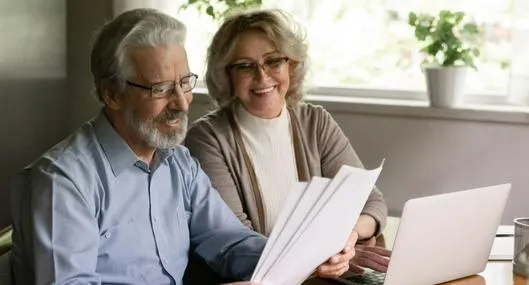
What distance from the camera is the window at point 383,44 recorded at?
3.06 m

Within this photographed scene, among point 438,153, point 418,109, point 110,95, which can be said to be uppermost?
point 110,95

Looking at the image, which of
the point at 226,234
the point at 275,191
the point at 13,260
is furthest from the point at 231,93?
the point at 13,260

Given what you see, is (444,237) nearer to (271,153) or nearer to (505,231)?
(505,231)

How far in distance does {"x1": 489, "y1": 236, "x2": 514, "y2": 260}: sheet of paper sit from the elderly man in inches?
20.8

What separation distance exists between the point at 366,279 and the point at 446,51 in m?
1.51

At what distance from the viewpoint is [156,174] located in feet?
5.56

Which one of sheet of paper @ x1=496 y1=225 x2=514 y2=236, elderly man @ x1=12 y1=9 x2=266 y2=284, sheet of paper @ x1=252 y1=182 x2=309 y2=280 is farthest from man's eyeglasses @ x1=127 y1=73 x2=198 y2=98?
sheet of paper @ x1=496 y1=225 x2=514 y2=236

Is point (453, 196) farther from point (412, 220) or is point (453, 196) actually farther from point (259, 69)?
point (259, 69)

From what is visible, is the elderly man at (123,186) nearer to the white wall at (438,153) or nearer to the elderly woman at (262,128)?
the elderly woman at (262,128)

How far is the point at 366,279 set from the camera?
1.64 m

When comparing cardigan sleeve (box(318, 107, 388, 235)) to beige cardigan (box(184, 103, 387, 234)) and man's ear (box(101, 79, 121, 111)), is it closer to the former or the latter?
beige cardigan (box(184, 103, 387, 234))

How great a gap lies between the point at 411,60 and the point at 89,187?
76.2 inches

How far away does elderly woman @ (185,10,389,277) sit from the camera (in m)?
2.12

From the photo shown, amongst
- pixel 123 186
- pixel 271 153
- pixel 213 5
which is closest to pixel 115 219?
pixel 123 186
